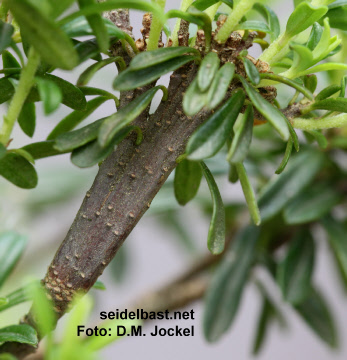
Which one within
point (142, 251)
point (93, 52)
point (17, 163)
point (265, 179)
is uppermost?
point (93, 52)

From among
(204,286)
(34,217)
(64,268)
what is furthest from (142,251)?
(64,268)

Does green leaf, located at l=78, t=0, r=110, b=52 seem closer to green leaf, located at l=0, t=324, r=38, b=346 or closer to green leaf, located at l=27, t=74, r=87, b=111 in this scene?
green leaf, located at l=27, t=74, r=87, b=111

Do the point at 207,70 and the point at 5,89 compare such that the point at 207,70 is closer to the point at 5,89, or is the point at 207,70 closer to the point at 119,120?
the point at 119,120

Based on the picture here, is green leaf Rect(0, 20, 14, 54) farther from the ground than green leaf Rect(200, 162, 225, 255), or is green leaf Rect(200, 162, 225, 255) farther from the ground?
green leaf Rect(0, 20, 14, 54)

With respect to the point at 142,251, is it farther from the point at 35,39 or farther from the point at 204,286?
the point at 35,39

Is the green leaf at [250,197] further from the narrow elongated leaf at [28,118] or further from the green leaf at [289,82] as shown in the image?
the narrow elongated leaf at [28,118]

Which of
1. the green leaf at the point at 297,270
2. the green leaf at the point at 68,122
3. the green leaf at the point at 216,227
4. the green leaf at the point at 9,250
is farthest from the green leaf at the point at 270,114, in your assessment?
the green leaf at the point at 297,270

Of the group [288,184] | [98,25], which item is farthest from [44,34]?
[288,184]

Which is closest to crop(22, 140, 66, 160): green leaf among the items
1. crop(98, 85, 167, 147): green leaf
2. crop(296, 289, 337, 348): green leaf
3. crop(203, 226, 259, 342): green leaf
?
crop(98, 85, 167, 147): green leaf
